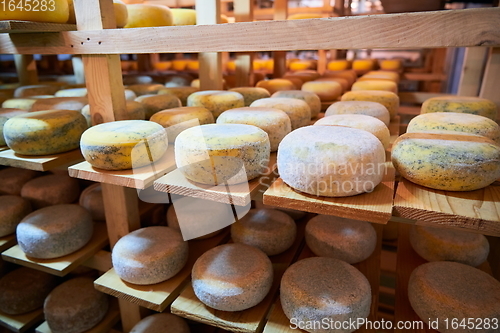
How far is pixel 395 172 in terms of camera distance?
44.8 inches

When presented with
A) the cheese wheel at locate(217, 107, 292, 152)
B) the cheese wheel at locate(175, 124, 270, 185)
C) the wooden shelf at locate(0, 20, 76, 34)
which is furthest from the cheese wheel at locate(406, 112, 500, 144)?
the wooden shelf at locate(0, 20, 76, 34)

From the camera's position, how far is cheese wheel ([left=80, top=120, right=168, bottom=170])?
48.1 inches

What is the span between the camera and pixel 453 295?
1176 mm

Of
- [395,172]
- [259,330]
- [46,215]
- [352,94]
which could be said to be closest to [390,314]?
[259,330]

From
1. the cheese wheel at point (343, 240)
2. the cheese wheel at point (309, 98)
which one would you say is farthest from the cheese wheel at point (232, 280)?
the cheese wheel at point (309, 98)

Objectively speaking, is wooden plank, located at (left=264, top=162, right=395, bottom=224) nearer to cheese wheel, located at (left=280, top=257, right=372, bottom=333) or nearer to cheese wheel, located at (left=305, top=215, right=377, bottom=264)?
cheese wheel, located at (left=280, top=257, right=372, bottom=333)

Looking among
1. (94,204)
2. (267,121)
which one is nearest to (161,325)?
(94,204)

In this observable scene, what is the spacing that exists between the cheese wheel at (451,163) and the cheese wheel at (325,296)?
470mm

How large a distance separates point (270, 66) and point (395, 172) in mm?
3010

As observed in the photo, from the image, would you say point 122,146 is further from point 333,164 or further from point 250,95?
point 250,95

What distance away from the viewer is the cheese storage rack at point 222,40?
0.88 meters

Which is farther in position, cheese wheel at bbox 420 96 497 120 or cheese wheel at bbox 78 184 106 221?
cheese wheel at bbox 78 184 106 221

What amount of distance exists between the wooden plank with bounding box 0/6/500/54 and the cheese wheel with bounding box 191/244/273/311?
0.82 metres

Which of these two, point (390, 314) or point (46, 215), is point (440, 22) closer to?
point (390, 314)
